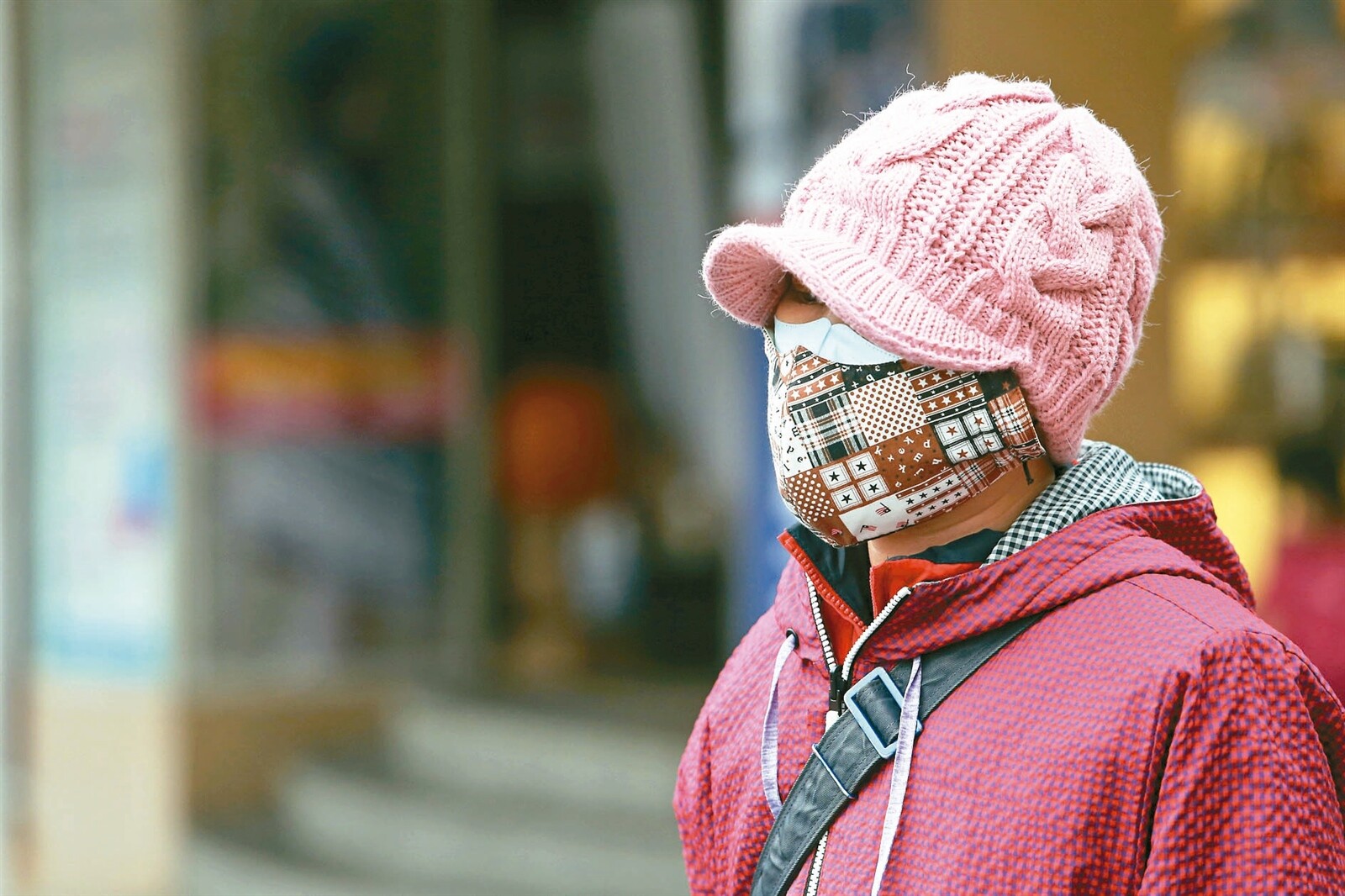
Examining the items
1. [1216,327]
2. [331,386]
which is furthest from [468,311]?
[1216,327]

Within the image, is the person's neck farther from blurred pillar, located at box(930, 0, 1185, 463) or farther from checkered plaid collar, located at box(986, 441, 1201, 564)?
blurred pillar, located at box(930, 0, 1185, 463)

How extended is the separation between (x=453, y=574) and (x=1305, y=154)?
4257 millimetres

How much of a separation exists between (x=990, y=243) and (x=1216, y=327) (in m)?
3.92

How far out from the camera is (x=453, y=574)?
788 cm

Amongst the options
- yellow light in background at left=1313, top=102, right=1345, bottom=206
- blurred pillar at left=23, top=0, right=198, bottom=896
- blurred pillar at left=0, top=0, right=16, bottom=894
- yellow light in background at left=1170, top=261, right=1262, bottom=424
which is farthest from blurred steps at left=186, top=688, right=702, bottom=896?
yellow light in background at left=1313, top=102, right=1345, bottom=206

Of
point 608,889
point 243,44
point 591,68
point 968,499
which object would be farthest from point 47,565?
point 968,499

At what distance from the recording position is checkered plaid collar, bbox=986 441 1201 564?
1595mm

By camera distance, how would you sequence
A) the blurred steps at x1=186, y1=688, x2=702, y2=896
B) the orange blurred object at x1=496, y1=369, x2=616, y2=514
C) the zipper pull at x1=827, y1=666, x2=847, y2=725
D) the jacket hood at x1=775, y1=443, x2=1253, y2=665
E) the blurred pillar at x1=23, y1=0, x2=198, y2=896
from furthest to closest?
1. the orange blurred object at x1=496, y1=369, x2=616, y2=514
2. the blurred pillar at x1=23, y1=0, x2=198, y2=896
3. the blurred steps at x1=186, y1=688, x2=702, y2=896
4. the zipper pull at x1=827, y1=666, x2=847, y2=725
5. the jacket hood at x1=775, y1=443, x2=1253, y2=665

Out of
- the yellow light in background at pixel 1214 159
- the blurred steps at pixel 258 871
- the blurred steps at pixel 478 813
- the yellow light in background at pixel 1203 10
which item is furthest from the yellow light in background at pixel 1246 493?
the blurred steps at pixel 258 871

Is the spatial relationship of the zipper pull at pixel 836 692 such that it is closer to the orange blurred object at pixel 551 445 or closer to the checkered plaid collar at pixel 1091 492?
the checkered plaid collar at pixel 1091 492

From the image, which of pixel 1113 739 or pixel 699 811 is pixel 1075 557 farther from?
pixel 699 811

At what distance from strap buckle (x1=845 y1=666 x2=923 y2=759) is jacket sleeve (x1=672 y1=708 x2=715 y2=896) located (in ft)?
0.95

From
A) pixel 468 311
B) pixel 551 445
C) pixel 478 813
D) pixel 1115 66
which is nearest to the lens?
pixel 1115 66

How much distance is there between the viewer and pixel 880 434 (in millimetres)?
1645
